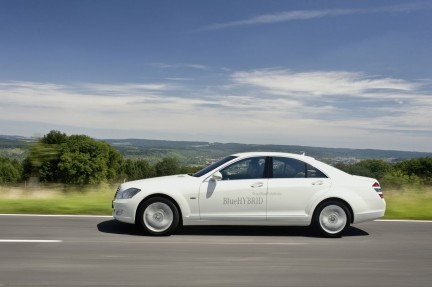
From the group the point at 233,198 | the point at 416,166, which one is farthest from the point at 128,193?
the point at 416,166

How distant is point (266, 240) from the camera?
7984mm

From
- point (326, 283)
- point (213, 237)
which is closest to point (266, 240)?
point (213, 237)

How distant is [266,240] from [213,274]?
2.35m

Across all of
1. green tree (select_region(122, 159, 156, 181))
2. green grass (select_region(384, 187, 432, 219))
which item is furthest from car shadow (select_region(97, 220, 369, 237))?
green tree (select_region(122, 159, 156, 181))

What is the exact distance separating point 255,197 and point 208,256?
1829mm

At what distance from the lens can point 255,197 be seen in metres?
8.23

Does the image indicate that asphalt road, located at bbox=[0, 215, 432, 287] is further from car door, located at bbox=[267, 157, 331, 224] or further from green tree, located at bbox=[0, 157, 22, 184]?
green tree, located at bbox=[0, 157, 22, 184]

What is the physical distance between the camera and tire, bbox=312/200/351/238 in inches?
328

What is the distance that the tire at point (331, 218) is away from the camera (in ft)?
27.3

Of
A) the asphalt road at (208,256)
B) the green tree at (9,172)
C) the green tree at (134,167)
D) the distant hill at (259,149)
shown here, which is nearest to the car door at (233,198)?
the asphalt road at (208,256)

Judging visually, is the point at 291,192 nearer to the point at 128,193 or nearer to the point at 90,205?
the point at 128,193

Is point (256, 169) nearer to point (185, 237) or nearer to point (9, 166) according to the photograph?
point (185, 237)

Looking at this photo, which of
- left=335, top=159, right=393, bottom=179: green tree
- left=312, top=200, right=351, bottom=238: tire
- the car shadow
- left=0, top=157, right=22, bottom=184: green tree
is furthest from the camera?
left=0, top=157, right=22, bottom=184: green tree

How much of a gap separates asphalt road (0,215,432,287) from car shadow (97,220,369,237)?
0.06 ft
